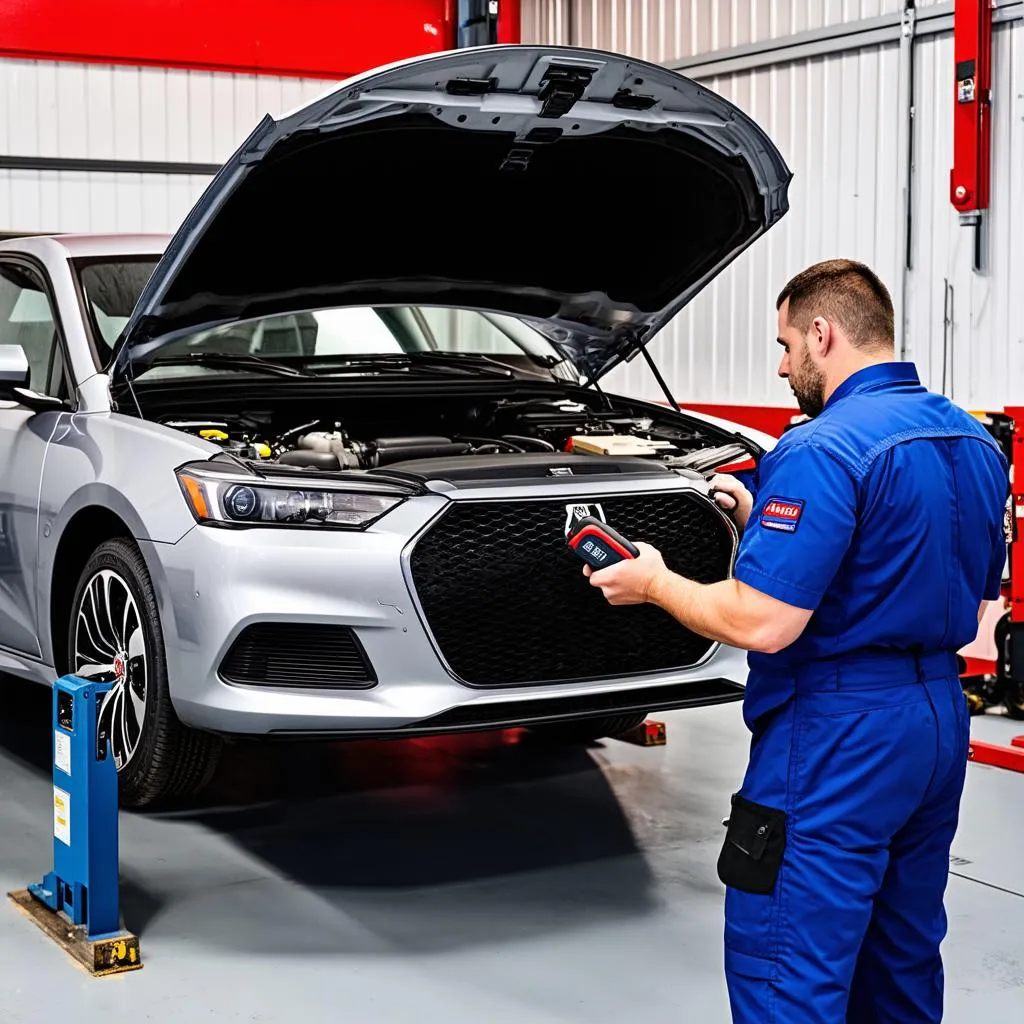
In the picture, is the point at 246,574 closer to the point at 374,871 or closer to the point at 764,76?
the point at 374,871

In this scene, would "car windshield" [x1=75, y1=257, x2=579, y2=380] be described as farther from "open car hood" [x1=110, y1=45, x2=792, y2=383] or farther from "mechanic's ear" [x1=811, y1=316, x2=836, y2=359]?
"mechanic's ear" [x1=811, y1=316, x2=836, y2=359]

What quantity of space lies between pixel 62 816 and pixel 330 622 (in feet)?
2.44

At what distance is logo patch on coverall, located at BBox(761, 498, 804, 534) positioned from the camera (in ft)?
7.95

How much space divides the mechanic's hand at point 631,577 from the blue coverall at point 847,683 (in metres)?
0.17

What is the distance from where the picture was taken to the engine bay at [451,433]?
4.39 m

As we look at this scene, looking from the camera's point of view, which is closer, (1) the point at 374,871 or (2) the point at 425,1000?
(2) the point at 425,1000

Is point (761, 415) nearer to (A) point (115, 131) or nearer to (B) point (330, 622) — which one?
(A) point (115, 131)

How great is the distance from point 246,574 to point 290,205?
1137mm

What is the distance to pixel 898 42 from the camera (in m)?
8.13

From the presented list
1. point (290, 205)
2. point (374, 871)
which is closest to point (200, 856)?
point (374, 871)

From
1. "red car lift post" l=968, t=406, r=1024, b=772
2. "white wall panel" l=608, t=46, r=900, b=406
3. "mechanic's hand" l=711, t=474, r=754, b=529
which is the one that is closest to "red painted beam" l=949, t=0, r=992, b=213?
"white wall panel" l=608, t=46, r=900, b=406

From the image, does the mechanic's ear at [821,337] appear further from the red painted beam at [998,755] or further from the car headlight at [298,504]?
the red painted beam at [998,755]

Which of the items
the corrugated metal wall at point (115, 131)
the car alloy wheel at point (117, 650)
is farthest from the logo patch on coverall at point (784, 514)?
the corrugated metal wall at point (115, 131)

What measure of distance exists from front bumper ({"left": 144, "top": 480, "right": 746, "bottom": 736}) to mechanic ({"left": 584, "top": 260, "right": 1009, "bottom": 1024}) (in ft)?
4.15
